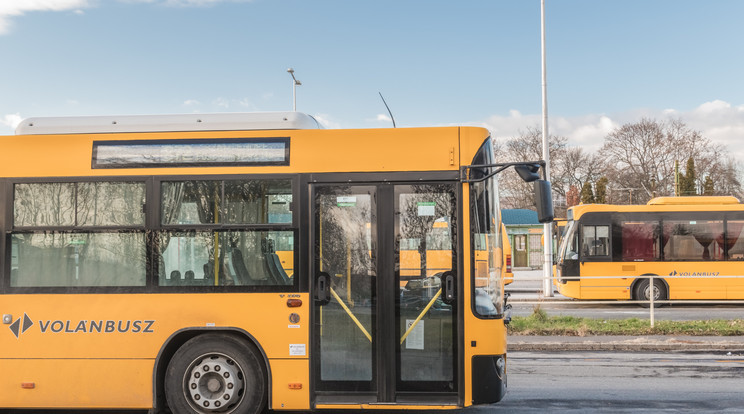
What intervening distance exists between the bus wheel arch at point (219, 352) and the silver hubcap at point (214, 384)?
0.13 feet

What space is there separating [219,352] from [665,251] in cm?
1618

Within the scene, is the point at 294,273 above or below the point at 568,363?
above

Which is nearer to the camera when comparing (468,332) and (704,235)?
(468,332)

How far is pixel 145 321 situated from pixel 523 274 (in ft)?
108

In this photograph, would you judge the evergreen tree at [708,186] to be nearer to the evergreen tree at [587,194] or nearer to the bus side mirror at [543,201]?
the evergreen tree at [587,194]

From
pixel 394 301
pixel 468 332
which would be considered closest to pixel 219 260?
pixel 394 301

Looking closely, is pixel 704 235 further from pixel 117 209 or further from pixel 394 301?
pixel 117 209

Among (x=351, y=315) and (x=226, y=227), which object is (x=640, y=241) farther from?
(x=226, y=227)

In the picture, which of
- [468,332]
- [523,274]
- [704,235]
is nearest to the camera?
[468,332]

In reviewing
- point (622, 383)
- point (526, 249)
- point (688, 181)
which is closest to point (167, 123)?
point (622, 383)

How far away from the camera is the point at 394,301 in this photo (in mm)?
6340

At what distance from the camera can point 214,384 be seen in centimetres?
641

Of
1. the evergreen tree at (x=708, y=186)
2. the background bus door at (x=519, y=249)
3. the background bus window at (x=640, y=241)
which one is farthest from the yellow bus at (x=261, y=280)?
the evergreen tree at (x=708, y=186)

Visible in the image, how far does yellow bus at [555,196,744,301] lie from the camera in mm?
19109
